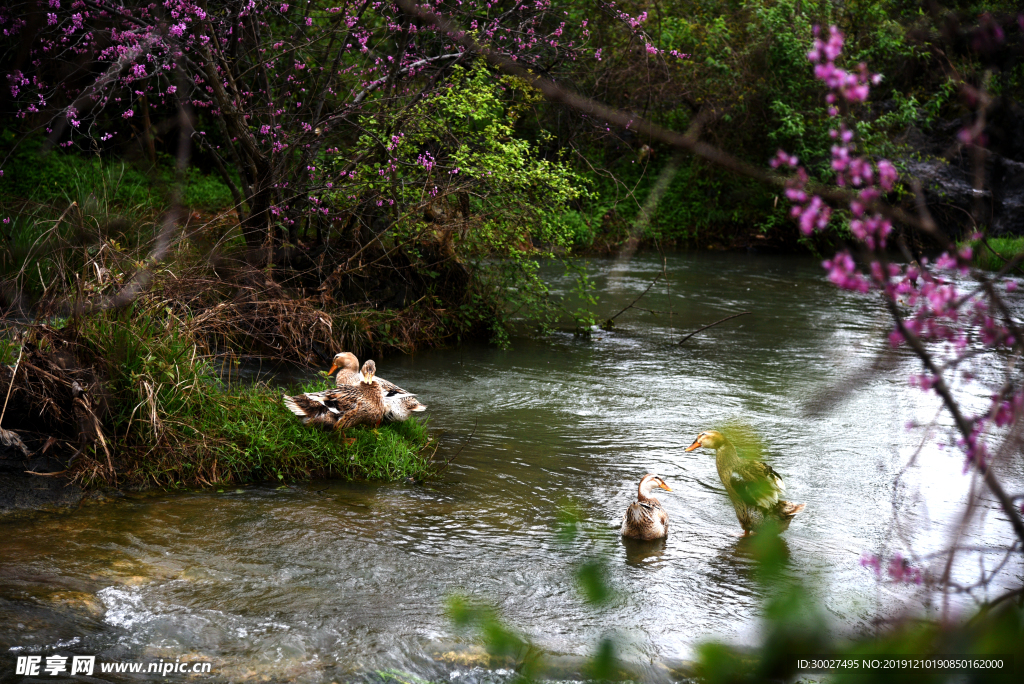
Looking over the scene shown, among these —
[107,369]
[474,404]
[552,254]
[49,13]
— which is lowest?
[474,404]

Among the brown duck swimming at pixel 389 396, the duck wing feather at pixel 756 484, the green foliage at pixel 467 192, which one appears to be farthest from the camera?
the green foliage at pixel 467 192

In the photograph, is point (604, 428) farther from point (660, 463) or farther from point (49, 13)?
point (49, 13)

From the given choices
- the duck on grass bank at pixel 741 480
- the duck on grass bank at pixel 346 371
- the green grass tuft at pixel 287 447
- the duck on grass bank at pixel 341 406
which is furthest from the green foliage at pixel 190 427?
the duck on grass bank at pixel 741 480

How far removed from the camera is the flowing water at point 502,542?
394cm

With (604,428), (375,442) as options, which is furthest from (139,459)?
(604,428)

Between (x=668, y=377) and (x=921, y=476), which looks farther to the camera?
(x=668, y=377)

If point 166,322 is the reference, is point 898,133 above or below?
above

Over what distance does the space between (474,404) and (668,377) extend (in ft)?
8.30

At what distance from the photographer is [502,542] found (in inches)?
208

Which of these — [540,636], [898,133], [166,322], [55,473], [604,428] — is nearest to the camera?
[540,636]

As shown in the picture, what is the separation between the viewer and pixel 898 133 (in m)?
20.8

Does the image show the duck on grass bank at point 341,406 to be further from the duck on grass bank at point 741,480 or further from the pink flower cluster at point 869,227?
the pink flower cluster at point 869,227

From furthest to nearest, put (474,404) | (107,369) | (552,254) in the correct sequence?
(552,254) < (474,404) < (107,369)

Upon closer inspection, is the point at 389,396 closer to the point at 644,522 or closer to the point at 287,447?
the point at 287,447
